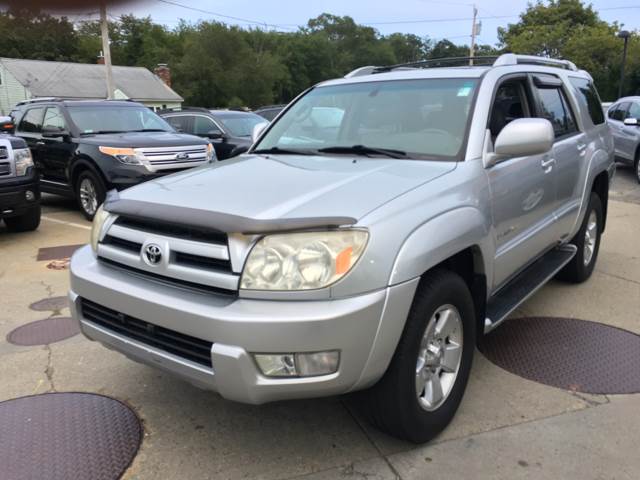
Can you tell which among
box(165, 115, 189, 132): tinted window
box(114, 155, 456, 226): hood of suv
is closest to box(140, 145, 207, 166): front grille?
box(165, 115, 189, 132): tinted window

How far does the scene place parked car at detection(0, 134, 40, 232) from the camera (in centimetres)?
681

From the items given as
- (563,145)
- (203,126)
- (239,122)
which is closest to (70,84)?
(203,126)

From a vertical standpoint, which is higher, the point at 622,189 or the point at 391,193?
the point at 391,193

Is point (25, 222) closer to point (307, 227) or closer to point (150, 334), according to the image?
point (150, 334)

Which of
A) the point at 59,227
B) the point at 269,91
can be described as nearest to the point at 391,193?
the point at 59,227

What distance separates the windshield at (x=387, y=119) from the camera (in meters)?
3.23

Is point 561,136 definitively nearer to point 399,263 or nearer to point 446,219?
point 446,219

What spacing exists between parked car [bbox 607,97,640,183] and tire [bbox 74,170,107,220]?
972cm

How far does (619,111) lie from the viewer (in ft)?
42.0

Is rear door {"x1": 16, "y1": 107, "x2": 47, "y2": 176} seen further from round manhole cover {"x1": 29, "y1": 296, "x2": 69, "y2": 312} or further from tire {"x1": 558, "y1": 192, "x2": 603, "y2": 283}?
tire {"x1": 558, "y1": 192, "x2": 603, "y2": 283}

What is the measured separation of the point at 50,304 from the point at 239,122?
7.44 metres

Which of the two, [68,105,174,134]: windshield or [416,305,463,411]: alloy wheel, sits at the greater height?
[68,105,174,134]: windshield

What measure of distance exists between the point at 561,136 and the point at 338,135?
1893mm

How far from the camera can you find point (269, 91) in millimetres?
60781
